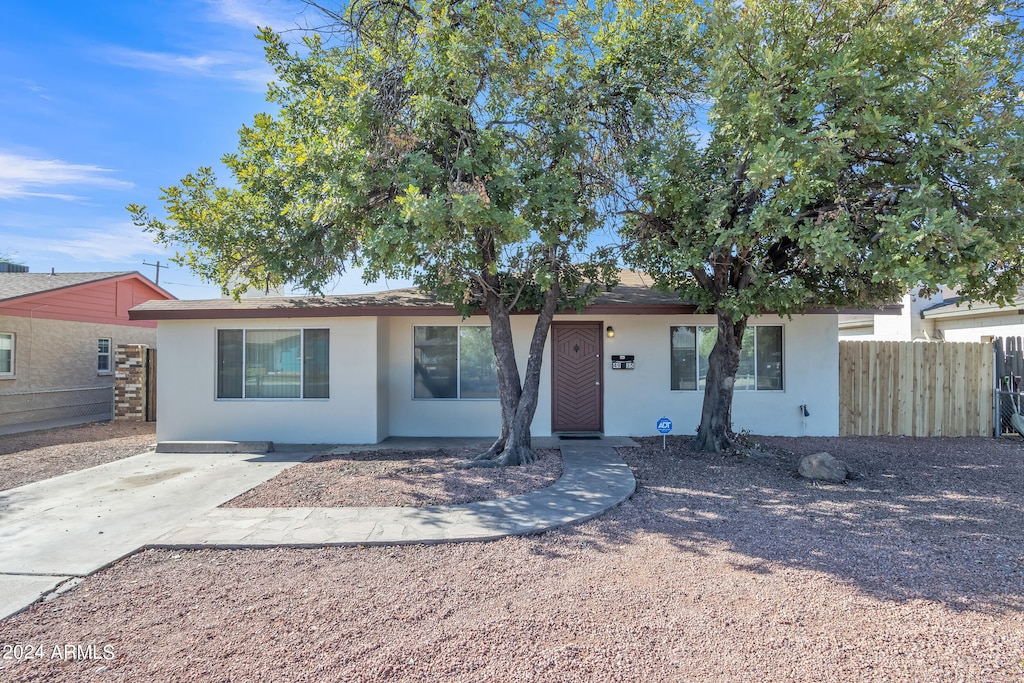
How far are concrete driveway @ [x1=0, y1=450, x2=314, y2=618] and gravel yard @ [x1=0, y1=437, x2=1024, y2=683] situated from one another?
1.19ft

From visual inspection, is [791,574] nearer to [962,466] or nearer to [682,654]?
[682,654]

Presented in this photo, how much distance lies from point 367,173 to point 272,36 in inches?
104

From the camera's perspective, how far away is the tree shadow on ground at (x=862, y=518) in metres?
4.07

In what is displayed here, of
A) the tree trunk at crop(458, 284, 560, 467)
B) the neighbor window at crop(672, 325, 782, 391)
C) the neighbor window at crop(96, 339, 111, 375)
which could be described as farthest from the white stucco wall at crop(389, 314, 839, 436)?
→ the neighbor window at crop(96, 339, 111, 375)

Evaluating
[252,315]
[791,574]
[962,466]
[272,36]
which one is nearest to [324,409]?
[252,315]

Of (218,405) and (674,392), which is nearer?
(218,405)

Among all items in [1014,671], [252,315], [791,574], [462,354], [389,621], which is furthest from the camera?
[462,354]

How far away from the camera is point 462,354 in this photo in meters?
10.3

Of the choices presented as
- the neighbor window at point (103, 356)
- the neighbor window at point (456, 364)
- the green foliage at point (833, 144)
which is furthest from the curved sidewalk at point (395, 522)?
the neighbor window at point (103, 356)

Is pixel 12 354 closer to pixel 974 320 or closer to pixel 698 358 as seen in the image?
pixel 698 358

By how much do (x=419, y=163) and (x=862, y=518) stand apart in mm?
6091

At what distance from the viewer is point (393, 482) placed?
6781 mm

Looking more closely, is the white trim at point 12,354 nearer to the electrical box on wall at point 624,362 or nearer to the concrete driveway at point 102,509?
the concrete driveway at point 102,509

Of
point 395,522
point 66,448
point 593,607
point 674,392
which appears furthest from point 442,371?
point 593,607
